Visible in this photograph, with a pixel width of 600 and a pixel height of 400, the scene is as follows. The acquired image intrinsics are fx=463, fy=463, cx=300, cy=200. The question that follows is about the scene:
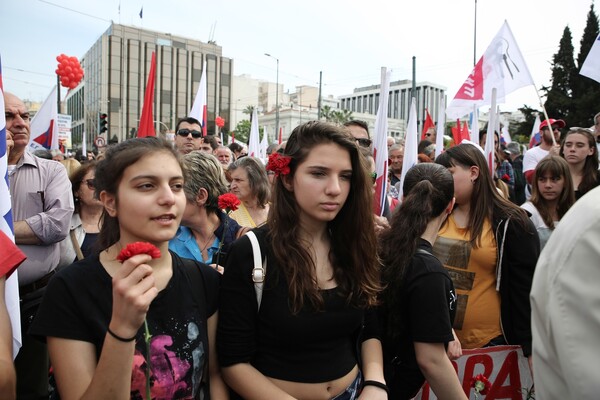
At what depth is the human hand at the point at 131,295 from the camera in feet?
4.63

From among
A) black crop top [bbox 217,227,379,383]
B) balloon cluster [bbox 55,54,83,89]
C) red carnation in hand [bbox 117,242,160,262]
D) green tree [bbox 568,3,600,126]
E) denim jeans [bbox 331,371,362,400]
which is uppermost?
green tree [bbox 568,3,600,126]

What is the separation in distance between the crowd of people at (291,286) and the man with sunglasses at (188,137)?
2.99m

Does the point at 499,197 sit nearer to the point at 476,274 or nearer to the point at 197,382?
the point at 476,274

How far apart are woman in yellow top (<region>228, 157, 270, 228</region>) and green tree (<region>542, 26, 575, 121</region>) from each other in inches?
1451

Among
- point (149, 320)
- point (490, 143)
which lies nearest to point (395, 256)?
point (149, 320)

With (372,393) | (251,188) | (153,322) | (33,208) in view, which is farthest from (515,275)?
(33,208)

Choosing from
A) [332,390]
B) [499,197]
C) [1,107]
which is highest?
[1,107]

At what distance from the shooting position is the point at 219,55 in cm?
8012

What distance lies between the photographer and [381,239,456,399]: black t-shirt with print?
7.46ft

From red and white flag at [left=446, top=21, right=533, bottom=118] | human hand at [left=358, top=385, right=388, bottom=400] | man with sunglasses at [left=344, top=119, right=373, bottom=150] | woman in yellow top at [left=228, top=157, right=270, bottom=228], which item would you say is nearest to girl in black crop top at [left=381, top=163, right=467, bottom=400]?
human hand at [left=358, top=385, right=388, bottom=400]

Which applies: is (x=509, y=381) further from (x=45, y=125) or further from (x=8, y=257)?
(x=45, y=125)

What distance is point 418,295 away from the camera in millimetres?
2303

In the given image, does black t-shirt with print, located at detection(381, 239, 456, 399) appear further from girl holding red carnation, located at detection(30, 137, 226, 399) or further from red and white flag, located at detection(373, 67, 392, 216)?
red and white flag, located at detection(373, 67, 392, 216)

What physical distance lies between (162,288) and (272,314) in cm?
49
